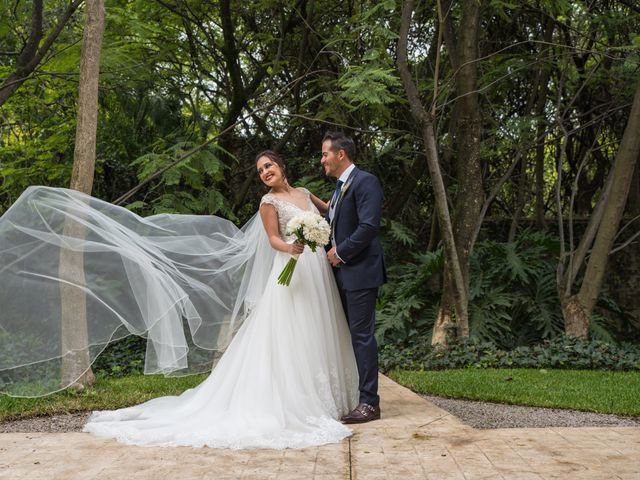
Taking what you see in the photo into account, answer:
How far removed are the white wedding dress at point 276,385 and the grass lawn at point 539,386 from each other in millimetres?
1892

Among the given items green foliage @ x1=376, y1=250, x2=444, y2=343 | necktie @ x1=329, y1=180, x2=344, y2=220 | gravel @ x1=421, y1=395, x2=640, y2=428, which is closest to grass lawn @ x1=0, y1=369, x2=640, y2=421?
gravel @ x1=421, y1=395, x2=640, y2=428

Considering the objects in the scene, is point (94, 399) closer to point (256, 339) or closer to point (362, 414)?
point (256, 339)

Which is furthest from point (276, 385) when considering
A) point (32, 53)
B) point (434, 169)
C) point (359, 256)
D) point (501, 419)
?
point (32, 53)

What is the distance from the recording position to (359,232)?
5.60 metres

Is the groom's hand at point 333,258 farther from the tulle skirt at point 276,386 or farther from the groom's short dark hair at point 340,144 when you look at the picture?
the groom's short dark hair at point 340,144

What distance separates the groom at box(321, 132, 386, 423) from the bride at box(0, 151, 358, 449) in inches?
8.5

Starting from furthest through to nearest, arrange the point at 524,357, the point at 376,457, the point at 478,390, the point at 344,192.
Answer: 1. the point at 524,357
2. the point at 478,390
3. the point at 344,192
4. the point at 376,457

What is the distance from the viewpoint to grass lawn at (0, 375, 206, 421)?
6445 millimetres

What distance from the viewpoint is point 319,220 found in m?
5.51

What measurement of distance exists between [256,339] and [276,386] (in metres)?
Answer: 0.41

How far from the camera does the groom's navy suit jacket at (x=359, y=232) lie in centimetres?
563

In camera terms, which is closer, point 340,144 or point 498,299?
point 340,144

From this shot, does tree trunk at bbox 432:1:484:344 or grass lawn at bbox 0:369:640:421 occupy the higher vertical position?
tree trunk at bbox 432:1:484:344

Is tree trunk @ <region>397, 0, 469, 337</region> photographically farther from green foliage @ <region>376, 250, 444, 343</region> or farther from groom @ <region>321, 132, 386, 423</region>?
groom @ <region>321, 132, 386, 423</region>
